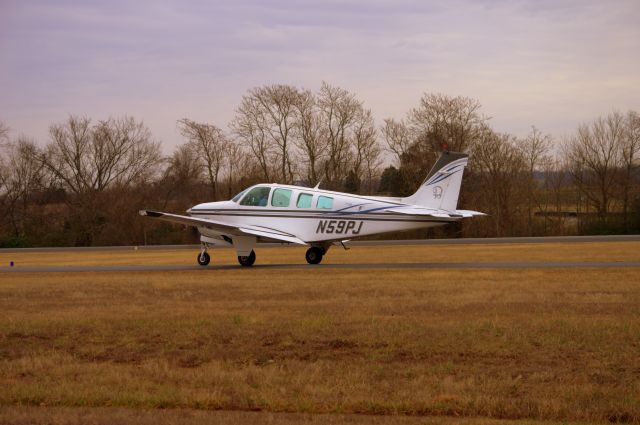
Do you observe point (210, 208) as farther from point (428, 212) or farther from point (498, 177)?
point (498, 177)

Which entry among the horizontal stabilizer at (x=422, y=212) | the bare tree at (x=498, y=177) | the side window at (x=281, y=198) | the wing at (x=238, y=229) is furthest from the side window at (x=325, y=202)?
the bare tree at (x=498, y=177)

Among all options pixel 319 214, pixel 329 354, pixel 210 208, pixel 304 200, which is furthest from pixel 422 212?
pixel 329 354

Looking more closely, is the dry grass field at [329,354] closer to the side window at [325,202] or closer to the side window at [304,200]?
the side window at [325,202]

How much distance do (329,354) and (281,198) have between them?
15759 mm

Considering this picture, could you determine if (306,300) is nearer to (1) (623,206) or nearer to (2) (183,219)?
(2) (183,219)

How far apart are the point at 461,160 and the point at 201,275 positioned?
9.00 metres

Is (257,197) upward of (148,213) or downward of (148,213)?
upward

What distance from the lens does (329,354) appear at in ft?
34.1

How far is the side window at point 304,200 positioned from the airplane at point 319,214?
0.03m

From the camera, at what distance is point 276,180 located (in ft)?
230

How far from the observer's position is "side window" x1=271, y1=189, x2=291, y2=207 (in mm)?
25812

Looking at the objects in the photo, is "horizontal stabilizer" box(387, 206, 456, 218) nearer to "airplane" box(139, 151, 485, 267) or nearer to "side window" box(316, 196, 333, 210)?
"airplane" box(139, 151, 485, 267)

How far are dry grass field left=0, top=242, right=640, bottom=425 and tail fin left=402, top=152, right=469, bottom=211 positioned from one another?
717 centimetres

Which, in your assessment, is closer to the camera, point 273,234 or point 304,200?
point 273,234
